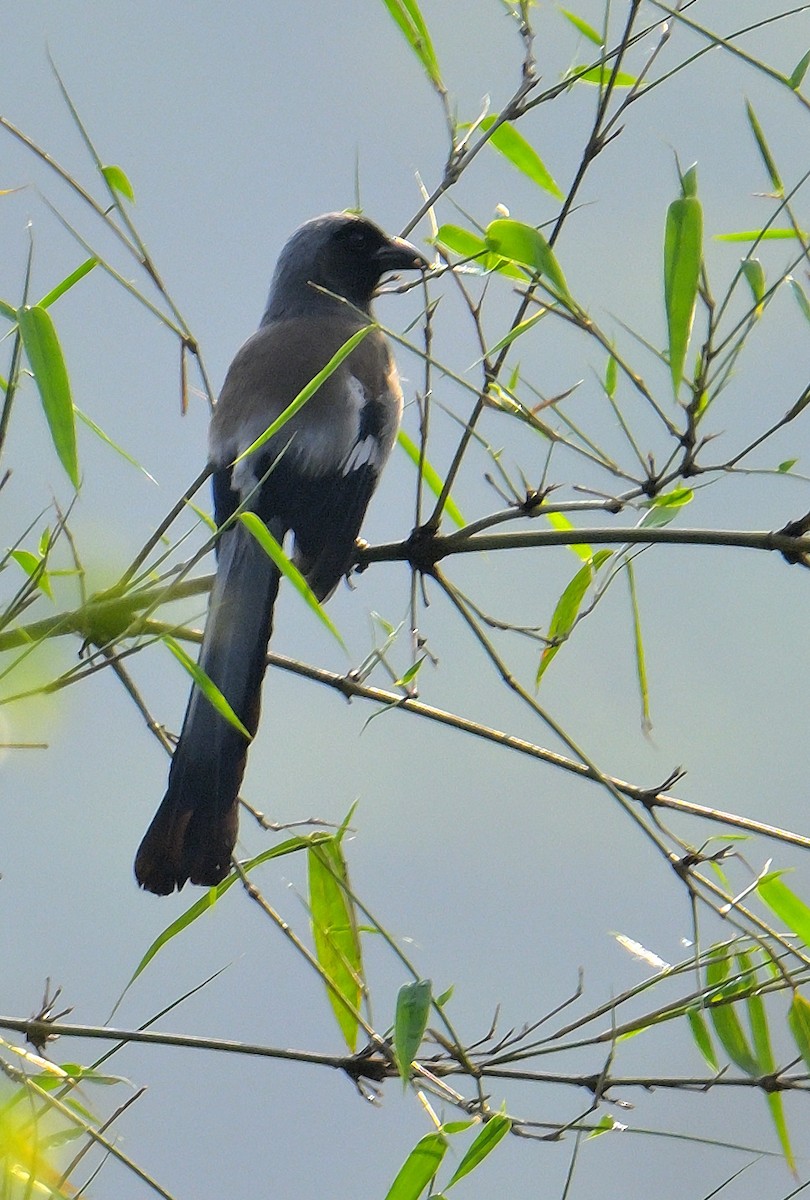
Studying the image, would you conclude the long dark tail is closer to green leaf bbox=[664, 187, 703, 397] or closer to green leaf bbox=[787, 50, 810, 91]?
green leaf bbox=[664, 187, 703, 397]

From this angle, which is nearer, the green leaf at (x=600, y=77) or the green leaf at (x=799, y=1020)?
the green leaf at (x=799, y=1020)

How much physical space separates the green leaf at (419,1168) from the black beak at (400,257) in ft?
7.32

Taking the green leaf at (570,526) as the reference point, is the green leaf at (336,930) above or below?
below

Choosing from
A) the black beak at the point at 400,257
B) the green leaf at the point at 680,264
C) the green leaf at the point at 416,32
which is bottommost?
the green leaf at the point at 680,264

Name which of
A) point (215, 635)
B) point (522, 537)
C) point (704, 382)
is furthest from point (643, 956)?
point (215, 635)

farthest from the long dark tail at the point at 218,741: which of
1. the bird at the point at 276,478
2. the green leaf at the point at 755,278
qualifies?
the green leaf at the point at 755,278

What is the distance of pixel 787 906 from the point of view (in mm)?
1355

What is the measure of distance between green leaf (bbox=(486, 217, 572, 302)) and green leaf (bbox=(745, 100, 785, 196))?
21cm

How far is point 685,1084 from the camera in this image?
3.95 ft

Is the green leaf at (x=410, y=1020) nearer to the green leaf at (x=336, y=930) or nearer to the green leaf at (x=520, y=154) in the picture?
the green leaf at (x=336, y=930)

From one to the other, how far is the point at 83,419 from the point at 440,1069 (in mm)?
723

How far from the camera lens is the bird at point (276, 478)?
168cm

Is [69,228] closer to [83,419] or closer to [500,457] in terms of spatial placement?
[83,419]

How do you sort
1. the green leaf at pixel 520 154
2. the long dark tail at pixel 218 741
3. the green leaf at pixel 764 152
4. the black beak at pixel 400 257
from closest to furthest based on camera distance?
the green leaf at pixel 764 152, the green leaf at pixel 520 154, the long dark tail at pixel 218 741, the black beak at pixel 400 257
